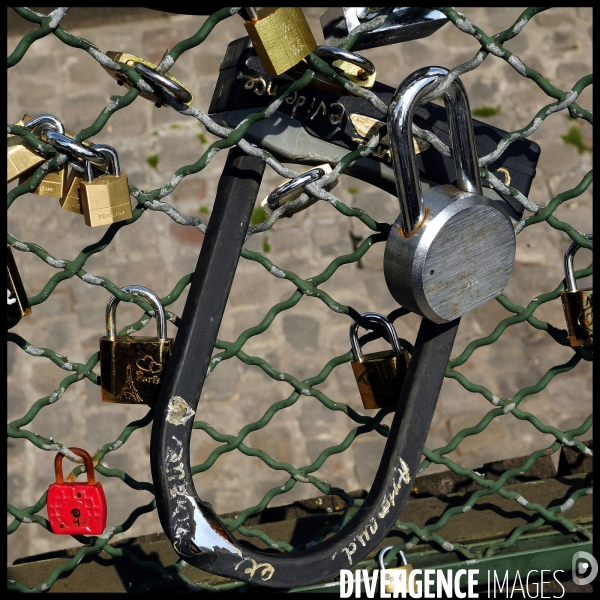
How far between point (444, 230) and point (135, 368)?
457 millimetres

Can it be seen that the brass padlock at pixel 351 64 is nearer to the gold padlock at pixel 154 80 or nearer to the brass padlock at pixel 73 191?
the gold padlock at pixel 154 80

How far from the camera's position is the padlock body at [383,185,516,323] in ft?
2.76

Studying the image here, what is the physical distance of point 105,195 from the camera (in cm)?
92

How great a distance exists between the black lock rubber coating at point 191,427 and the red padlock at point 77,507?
0.18 metres

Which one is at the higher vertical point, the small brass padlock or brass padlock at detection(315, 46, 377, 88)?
brass padlock at detection(315, 46, 377, 88)

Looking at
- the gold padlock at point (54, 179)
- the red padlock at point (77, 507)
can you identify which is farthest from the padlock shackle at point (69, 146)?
the red padlock at point (77, 507)

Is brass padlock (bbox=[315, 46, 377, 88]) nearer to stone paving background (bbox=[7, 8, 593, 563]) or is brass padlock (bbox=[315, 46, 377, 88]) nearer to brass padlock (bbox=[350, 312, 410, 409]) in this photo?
brass padlock (bbox=[350, 312, 410, 409])

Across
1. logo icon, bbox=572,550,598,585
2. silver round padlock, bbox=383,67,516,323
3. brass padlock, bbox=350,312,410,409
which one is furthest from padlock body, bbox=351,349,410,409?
logo icon, bbox=572,550,598,585

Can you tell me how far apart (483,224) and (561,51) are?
9.19 feet

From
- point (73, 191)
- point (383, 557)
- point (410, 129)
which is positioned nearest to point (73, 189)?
point (73, 191)

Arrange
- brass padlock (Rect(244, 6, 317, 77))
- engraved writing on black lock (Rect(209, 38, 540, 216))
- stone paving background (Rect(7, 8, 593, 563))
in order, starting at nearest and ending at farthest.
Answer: brass padlock (Rect(244, 6, 317, 77)), engraved writing on black lock (Rect(209, 38, 540, 216)), stone paving background (Rect(7, 8, 593, 563))

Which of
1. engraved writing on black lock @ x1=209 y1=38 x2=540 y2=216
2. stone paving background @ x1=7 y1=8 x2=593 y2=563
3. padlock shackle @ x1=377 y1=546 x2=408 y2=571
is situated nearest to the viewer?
engraved writing on black lock @ x1=209 y1=38 x2=540 y2=216

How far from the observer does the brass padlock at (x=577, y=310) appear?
1.12 meters

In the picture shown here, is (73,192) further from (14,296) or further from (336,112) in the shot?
(336,112)
